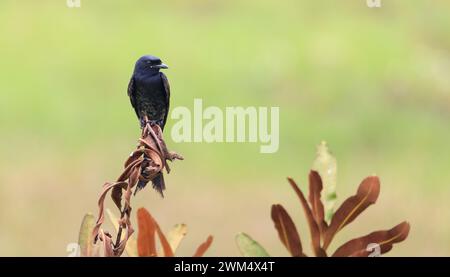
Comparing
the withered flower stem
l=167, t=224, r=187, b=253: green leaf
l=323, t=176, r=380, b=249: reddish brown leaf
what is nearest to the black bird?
the withered flower stem

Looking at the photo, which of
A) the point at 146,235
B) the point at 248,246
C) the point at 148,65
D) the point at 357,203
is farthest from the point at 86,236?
the point at 148,65

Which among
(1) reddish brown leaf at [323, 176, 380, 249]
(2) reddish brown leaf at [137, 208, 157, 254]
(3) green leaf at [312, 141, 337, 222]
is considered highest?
(3) green leaf at [312, 141, 337, 222]

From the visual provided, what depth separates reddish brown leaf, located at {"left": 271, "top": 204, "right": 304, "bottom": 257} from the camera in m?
0.81

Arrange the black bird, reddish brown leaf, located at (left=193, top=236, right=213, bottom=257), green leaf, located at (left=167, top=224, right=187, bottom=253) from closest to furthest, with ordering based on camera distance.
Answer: reddish brown leaf, located at (left=193, top=236, right=213, bottom=257)
green leaf, located at (left=167, top=224, right=187, bottom=253)
the black bird

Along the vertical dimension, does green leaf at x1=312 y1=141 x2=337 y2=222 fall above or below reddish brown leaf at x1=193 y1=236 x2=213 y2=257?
above

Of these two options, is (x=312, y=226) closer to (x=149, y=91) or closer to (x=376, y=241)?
(x=376, y=241)

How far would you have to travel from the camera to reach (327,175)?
86cm

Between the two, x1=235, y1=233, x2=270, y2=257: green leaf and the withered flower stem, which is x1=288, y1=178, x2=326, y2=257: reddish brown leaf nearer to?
x1=235, y1=233, x2=270, y2=257: green leaf

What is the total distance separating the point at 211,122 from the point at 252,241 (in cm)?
489

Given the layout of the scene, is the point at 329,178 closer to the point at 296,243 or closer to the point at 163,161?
the point at 296,243

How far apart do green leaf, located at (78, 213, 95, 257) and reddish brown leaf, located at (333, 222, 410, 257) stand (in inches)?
10.7

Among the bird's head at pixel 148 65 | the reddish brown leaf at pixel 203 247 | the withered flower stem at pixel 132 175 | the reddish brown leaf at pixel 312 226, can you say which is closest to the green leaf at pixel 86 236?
the withered flower stem at pixel 132 175

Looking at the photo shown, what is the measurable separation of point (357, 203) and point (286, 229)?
0.28 feet
